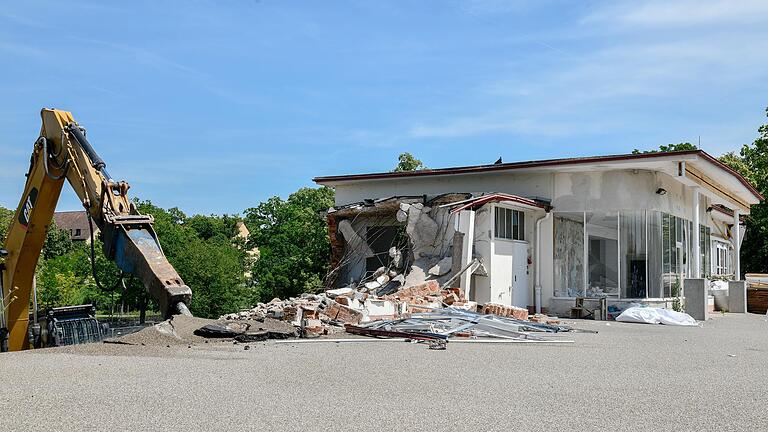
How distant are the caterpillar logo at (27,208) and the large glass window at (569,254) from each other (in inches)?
593

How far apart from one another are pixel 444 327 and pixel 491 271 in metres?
6.62

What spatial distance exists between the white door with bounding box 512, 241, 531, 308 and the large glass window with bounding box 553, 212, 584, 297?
0.94m

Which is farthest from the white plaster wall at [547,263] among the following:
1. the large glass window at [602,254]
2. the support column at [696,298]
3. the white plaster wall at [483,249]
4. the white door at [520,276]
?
the support column at [696,298]

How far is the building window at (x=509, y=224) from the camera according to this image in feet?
72.3

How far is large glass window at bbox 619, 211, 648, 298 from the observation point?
23.1 m

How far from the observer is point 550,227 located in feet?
77.7

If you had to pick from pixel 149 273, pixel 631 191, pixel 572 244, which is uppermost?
pixel 631 191

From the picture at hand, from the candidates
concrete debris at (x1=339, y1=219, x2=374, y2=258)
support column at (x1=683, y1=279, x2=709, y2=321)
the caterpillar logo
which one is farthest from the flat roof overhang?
the caterpillar logo

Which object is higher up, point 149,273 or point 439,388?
point 149,273

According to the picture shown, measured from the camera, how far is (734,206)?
3184cm

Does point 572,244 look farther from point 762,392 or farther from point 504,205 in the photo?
point 762,392

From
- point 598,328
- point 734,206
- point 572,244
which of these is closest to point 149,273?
point 598,328

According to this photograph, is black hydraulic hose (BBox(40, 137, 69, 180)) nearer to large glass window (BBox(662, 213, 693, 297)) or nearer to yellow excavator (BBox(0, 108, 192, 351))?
yellow excavator (BBox(0, 108, 192, 351))

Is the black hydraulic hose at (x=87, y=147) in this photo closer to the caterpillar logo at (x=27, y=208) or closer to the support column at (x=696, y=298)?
the caterpillar logo at (x=27, y=208)
